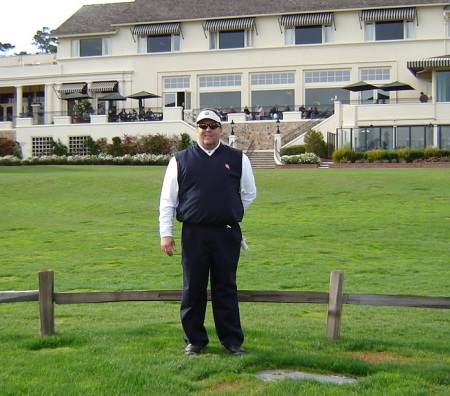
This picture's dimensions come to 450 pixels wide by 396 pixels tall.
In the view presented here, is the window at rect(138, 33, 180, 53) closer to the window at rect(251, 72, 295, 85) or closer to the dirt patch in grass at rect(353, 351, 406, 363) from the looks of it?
the window at rect(251, 72, 295, 85)

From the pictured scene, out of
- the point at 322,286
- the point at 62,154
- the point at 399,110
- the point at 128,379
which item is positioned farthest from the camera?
the point at 62,154

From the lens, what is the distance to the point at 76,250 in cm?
1727

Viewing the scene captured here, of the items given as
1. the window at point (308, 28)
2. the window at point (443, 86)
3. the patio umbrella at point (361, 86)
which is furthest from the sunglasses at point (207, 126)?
the window at point (308, 28)

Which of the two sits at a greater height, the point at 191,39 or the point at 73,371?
the point at 191,39

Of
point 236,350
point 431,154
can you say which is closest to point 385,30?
point 431,154

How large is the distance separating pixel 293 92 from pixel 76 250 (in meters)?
42.9

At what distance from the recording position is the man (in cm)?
786

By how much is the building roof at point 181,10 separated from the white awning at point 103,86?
3.99m

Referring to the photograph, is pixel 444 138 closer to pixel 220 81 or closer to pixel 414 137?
pixel 414 137

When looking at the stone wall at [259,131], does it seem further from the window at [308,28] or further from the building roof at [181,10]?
the building roof at [181,10]

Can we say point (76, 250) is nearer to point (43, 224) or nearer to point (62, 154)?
point (43, 224)

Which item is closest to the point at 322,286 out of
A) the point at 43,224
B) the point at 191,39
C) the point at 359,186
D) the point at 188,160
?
the point at 188,160

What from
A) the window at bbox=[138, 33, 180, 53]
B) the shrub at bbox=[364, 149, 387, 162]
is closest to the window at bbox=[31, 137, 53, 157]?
the window at bbox=[138, 33, 180, 53]

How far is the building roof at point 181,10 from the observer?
5825 cm
